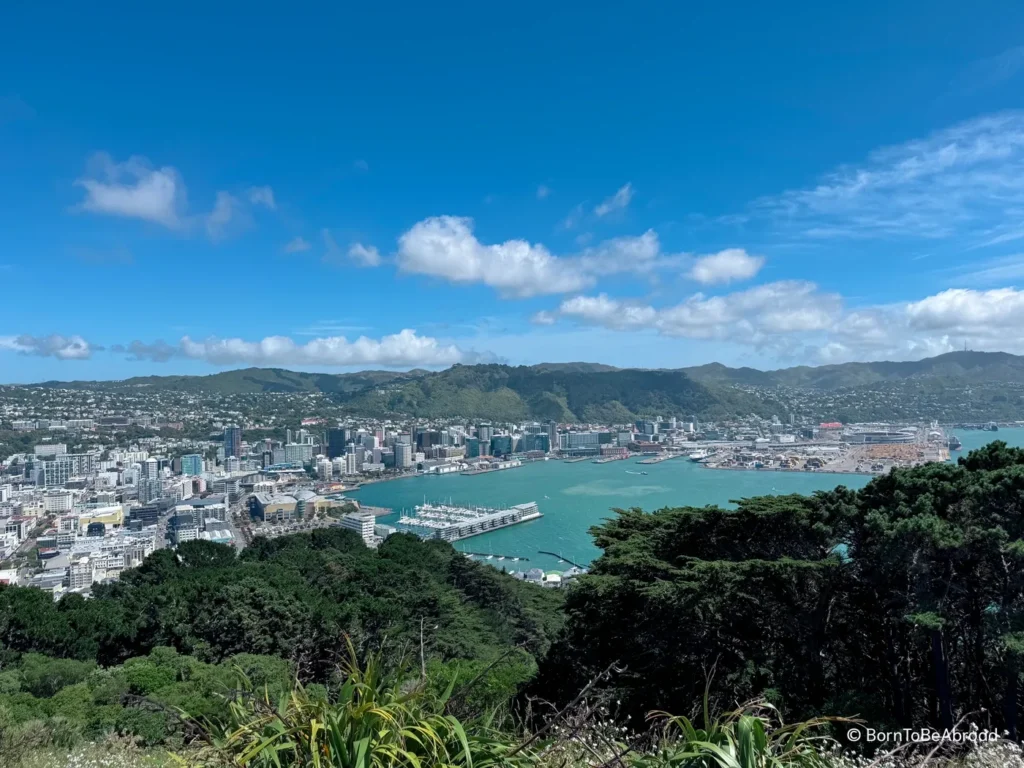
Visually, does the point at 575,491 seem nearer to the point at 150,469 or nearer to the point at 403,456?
the point at 403,456

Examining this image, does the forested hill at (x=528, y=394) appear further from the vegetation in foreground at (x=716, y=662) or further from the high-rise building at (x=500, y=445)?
the vegetation in foreground at (x=716, y=662)

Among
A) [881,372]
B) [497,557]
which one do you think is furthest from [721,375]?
[497,557]

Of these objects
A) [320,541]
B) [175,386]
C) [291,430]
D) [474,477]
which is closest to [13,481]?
[291,430]

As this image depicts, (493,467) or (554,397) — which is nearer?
(493,467)

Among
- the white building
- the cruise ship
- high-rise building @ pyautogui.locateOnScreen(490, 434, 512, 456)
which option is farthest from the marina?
the white building

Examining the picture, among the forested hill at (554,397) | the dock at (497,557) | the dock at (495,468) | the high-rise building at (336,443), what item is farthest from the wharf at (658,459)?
the dock at (497,557)


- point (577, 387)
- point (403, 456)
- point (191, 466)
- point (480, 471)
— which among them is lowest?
point (480, 471)

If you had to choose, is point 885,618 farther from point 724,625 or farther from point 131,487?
point 131,487
